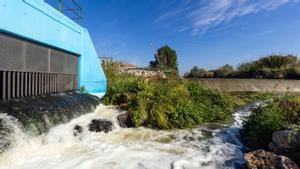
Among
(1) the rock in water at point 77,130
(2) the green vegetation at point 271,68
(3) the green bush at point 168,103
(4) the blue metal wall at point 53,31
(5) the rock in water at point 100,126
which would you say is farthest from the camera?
(2) the green vegetation at point 271,68

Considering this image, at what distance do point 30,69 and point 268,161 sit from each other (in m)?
6.31

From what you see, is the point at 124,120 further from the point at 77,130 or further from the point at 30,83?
the point at 30,83

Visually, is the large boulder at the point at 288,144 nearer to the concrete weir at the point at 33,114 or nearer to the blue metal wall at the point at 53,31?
the concrete weir at the point at 33,114

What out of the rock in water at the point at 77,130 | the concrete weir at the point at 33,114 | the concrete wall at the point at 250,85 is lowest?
the rock in water at the point at 77,130

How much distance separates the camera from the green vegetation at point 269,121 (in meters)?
5.04

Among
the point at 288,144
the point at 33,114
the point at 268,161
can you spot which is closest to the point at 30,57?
the point at 33,114

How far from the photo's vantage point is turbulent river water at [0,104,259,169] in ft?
12.8

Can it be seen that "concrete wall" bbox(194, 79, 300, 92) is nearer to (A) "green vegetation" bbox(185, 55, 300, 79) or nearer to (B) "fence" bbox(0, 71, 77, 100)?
(A) "green vegetation" bbox(185, 55, 300, 79)

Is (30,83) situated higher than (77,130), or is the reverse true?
(30,83)

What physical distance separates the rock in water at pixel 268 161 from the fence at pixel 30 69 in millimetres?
5459

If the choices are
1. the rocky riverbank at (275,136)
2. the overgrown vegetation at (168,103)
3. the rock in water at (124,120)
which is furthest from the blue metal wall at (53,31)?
the rocky riverbank at (275,136)

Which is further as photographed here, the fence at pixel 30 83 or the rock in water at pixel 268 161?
the fence at pixel 30 83

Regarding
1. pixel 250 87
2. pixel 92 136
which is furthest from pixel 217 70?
pixel 92 136

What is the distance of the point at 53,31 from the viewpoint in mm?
7664
